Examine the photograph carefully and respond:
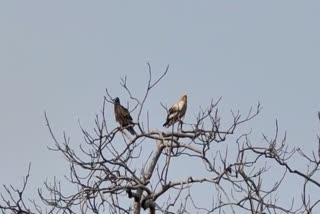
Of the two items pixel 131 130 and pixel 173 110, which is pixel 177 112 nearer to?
pixel 173 110

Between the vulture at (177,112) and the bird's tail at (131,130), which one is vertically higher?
the vulture at (177,112)

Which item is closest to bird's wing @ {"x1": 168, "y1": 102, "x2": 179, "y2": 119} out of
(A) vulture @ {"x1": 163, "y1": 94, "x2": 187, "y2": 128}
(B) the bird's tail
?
(A) vulture @ {"x1": 163, "y1": 94, "x2": 187, "y2": 128}

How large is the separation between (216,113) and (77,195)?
55.3 inches

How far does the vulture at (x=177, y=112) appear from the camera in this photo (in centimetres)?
929

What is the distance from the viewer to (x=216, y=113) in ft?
24.8

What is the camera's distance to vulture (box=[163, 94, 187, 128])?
929 centimetres

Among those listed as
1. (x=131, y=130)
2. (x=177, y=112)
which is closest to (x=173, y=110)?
(x=177, y=112)

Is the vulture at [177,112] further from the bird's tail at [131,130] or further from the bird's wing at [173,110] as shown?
the bird's tail at [131,130]

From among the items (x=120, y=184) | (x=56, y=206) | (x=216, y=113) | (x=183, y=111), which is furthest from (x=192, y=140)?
(x=183, y=111)

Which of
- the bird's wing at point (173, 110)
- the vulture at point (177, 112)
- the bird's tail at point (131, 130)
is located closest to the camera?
the bird's tail at point (131, 130)

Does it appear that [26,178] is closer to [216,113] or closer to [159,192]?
[159,192]

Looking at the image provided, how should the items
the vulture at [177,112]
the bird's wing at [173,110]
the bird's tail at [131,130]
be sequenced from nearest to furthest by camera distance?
the bird's tail at [131,130] → the vulture at [177,112] → the bird's wing at [173,110]

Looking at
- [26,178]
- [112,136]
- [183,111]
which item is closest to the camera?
[26,178]

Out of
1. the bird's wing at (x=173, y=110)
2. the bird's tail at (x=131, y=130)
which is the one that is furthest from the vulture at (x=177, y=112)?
the bird's tail at (x=131, y=130)
